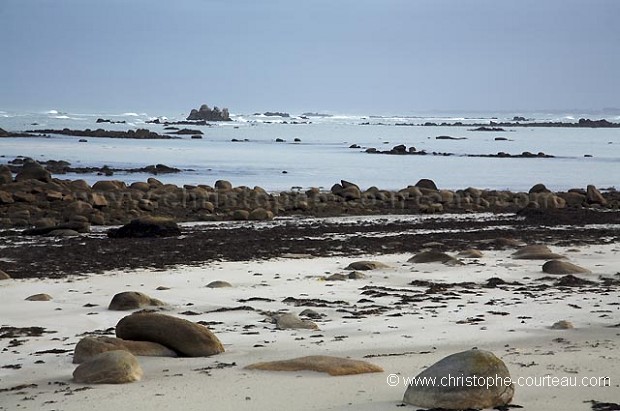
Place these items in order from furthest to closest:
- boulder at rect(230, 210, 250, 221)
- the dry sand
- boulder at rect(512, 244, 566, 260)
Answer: boulder at rect(230, 210, 250, 221)
boulder at rect(512, 244, 566, 260)
the dry sand

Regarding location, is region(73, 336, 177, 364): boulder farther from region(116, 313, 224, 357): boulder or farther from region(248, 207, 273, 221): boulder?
region(248, 207, 273, 221): boulder

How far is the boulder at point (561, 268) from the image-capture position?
11969mm

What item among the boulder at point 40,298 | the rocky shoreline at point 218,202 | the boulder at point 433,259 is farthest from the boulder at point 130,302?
the rocky shoreline at point 218,202

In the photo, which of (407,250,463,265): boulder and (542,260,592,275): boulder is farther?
(407,250,463,265): boulder

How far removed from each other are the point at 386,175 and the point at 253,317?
102 feet

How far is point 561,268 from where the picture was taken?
39.4ft

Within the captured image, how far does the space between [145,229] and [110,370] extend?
1114cm

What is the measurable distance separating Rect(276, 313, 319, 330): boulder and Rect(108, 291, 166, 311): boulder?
1.71m

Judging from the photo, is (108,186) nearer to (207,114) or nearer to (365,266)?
(365,266)

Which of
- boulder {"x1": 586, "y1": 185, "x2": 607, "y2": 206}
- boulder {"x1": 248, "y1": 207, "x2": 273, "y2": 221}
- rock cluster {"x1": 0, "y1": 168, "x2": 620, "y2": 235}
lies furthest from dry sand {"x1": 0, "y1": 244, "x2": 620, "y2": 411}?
boulder {"x1": 586, "y1": 185, "x2": 607, "y2": 206}

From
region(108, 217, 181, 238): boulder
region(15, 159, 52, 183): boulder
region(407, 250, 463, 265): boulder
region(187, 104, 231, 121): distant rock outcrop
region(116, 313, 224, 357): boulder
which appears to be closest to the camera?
region(116, 313, 224, 357): boulder
